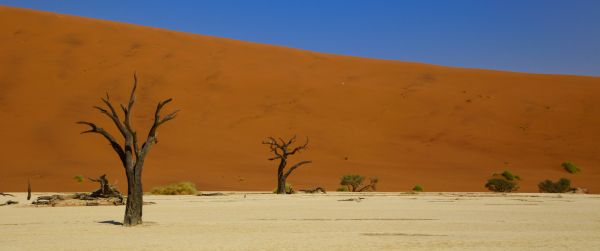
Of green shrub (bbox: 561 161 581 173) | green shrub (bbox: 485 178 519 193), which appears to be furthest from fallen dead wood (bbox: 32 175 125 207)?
green shrub (bbox: 561 161 581 173)

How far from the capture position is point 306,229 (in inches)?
511

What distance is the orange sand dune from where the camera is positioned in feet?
130

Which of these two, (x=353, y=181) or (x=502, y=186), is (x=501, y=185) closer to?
(x=502, y=186)

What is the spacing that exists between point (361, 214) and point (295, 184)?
20554 millimetres

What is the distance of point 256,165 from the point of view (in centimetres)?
4119

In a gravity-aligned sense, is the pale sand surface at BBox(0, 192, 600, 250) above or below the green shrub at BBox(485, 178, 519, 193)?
below

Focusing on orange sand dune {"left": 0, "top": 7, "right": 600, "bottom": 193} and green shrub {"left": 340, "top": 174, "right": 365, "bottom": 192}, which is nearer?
green shrub {"left": 340, "top": 174, "right": 365, "bottom": 192}

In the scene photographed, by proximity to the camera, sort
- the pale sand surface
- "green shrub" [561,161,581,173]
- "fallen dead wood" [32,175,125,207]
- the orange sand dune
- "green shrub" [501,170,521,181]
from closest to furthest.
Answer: the pale sand surface → "fallen dead wood" [32,175,125,207] → "green shrub" [501,170,521,181] → the orange sand dune → "green shrub" [561,161,581,173]

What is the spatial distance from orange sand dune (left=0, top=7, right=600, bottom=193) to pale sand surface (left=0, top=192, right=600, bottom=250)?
57.2 feet

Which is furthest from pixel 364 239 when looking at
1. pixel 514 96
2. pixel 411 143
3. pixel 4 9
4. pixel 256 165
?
pixel 4 9

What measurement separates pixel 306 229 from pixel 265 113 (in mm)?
37921

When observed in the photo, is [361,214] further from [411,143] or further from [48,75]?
[48,75]

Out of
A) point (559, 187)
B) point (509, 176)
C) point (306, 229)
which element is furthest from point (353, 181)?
point (306, 229)

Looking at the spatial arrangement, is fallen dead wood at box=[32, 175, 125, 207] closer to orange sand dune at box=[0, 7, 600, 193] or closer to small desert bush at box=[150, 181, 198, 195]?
small desert bush at box=[150, 181, 198, 195]
